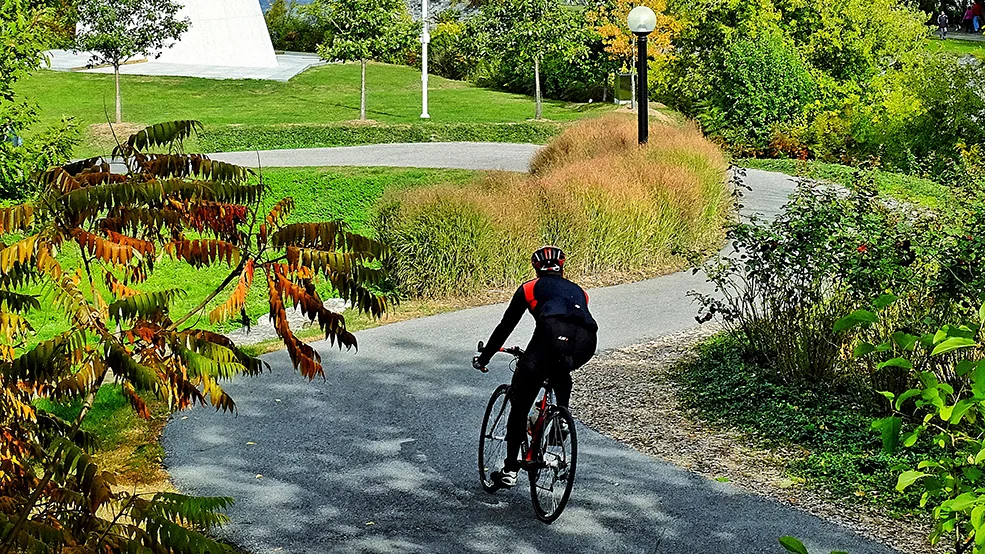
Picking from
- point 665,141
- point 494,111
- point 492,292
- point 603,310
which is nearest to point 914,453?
point 603,310

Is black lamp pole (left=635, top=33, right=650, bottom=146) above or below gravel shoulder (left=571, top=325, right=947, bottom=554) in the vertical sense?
above

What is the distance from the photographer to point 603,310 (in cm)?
1230

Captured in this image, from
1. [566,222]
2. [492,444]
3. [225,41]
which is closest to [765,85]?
[566,222]

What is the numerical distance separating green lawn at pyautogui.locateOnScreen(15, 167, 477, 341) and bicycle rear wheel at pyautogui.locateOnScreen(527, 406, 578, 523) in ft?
26.9

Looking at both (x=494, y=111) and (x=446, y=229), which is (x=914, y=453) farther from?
(x=494, y=111)

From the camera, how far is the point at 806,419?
799 cm

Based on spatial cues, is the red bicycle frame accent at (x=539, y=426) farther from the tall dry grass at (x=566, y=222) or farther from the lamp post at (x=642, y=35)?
the lamp post at (x=642, y=35)

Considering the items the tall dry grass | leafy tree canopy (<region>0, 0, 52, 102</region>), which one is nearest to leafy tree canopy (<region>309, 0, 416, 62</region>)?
the tall dry grass

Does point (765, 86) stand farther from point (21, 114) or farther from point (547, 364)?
point (547, 364)

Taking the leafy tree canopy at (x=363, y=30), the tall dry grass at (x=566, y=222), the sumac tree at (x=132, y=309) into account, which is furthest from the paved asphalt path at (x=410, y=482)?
the leafy tree canopy at (x=363, y=30)

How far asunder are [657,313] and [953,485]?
9.00 meters

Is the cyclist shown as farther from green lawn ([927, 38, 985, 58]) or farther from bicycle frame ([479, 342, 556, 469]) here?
green lawn ([927, 38, 985, 58])

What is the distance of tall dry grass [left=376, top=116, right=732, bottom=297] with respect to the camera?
13070 millimetres

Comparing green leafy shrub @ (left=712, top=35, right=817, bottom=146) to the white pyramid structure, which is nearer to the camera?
green leafy shrub @ (left=712, top=35, right=817, bottom=146)
